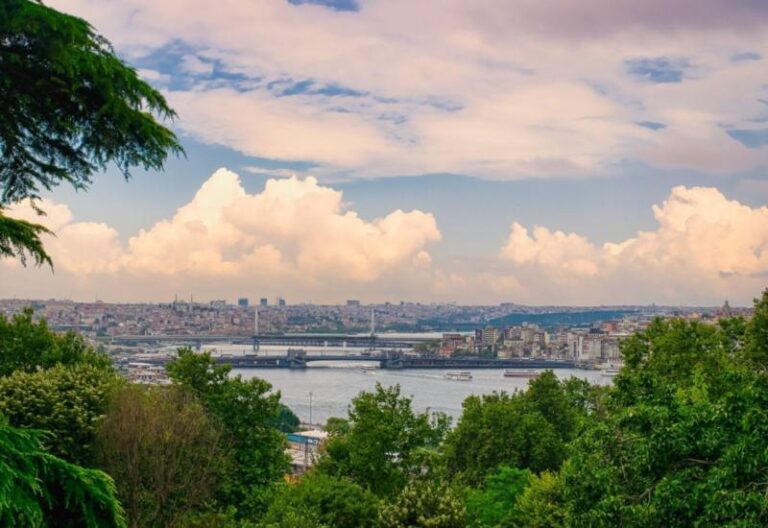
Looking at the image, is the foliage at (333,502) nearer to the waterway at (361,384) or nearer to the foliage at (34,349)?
the foliage at (34,349)

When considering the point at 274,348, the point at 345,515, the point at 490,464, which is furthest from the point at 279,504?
the point at 274,348

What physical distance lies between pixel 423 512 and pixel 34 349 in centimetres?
803

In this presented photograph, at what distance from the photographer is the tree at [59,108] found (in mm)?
4000

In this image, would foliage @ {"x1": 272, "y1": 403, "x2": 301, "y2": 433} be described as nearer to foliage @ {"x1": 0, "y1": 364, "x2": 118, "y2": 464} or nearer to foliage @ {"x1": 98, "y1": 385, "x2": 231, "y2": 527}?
foliage @ {"x1": 98, "y1": 385, "x2": 231, "y2": 527}

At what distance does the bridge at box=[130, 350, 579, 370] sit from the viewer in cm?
6994

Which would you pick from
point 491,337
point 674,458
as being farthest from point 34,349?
point 491,337

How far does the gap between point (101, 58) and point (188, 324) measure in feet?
325

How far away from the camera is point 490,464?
58.4 feet

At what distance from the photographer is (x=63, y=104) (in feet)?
14.3

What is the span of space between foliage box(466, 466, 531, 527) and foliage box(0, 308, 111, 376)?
7204mm

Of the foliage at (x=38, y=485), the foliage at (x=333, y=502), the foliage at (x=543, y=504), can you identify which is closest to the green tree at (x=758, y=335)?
the foliage at (x=543, y=504)

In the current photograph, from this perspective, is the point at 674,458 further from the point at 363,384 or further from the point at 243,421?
Result: the point at 363,384

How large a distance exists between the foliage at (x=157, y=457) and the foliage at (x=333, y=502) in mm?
1254

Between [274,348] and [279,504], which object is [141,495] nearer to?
[279,504]
